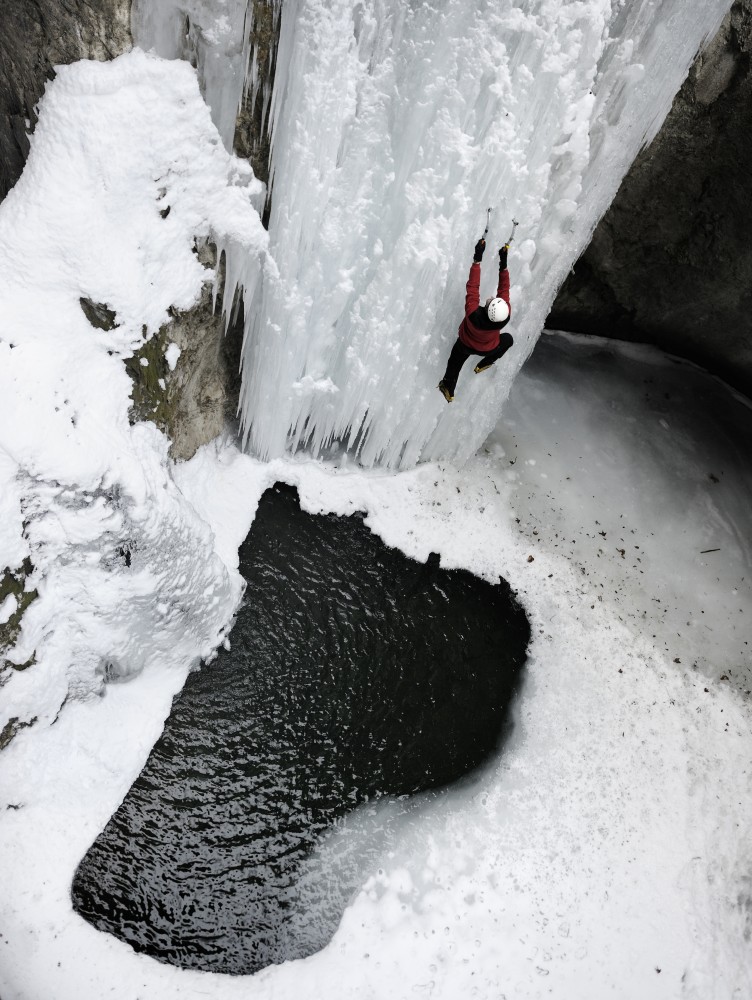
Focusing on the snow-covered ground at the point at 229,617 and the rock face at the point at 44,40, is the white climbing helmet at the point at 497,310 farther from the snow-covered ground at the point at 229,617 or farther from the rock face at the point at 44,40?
the rock face at the point at 44,40

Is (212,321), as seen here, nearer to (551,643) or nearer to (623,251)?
(551,643)

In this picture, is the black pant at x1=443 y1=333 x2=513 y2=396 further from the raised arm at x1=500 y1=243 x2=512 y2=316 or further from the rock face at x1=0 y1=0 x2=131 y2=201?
the rock face at x1=0 y1=0 x2=131 y2=201

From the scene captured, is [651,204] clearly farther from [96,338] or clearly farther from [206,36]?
[96,338]

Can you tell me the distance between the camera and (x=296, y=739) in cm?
391

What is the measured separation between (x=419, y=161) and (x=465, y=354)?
1094 millimetres

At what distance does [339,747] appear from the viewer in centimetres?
397

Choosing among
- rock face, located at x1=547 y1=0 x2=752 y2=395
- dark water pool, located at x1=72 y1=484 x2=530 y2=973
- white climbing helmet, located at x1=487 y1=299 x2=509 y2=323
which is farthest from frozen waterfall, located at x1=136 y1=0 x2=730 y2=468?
dark water pool, located at x1=72 y1=484 x2=530 y2=973

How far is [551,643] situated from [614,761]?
80 cm

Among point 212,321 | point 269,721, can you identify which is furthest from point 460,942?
point 212,321

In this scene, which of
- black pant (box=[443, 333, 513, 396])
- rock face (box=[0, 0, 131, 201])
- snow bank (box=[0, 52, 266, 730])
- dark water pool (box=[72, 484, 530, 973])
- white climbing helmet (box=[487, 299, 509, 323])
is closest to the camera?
rock face (box=[0, 0, 131, 201])

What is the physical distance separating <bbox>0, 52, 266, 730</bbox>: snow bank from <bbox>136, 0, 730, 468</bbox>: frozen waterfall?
11.0 inches

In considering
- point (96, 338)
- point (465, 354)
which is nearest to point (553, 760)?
point (465, 354)

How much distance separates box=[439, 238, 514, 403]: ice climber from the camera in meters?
3.72

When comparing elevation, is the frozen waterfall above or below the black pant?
above
